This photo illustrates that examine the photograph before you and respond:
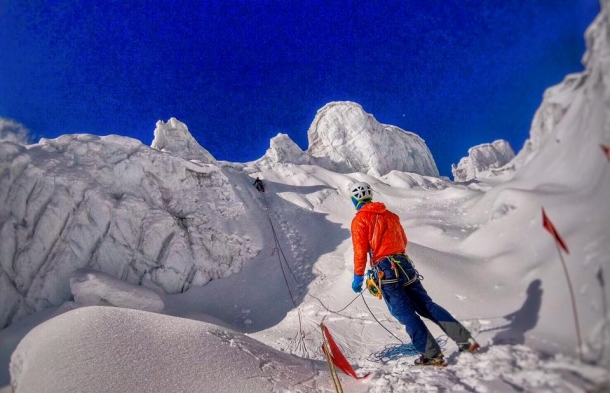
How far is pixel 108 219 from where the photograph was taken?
8102mm

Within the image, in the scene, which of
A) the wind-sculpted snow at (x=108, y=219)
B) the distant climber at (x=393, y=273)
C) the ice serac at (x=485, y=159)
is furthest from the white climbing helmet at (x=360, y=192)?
the wind-sculpted snow at (x=108, y=219)

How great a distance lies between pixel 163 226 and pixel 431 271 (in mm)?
8438

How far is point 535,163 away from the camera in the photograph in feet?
6.97

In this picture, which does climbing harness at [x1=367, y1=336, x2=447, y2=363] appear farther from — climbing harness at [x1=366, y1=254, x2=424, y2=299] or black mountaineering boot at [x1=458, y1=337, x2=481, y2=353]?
climbing harness at [x1=366, y1=254, x2=424, y2=299]

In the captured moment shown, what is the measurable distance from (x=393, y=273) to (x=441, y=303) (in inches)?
33.4

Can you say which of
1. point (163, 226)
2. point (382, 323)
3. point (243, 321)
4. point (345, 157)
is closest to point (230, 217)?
point (163, 226)

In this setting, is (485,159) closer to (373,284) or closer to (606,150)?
(606,150)

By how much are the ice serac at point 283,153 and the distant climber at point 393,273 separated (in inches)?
774

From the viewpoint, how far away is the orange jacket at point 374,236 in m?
3.24

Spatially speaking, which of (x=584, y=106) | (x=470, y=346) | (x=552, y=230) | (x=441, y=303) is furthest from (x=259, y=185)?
(x=584, y=106)

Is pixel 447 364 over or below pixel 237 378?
over

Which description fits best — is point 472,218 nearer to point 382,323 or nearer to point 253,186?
point 382,323

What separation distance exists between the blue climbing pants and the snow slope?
0.85 ft

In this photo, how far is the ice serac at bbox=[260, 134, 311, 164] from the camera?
923 inches
